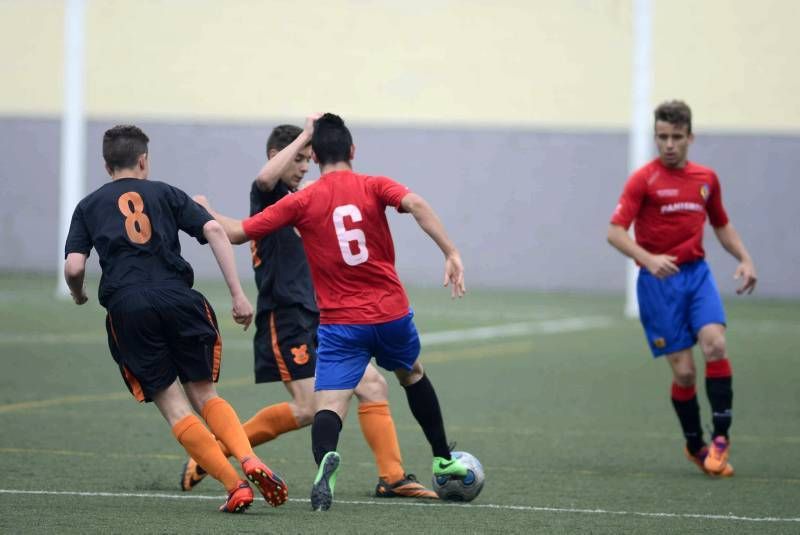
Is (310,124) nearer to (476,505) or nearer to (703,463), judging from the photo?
(476,505)

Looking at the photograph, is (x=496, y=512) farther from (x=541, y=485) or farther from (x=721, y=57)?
(x=721, y=57)

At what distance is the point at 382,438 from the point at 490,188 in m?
20.1

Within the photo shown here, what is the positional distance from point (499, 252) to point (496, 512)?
2042 cm

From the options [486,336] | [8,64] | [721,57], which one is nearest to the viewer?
[486,336]

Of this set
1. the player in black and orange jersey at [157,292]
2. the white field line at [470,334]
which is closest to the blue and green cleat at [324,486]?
the player in black and orange jersey at [157,292]

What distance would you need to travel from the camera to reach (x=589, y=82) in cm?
2636

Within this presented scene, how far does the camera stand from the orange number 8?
6.39 metres

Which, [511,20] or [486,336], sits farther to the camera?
[511,20]

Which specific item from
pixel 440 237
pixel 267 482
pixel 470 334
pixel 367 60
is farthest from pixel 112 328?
pixel 367 60

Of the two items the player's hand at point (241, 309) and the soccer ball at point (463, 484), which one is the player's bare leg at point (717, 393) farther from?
the player's hand at point (241, 309)

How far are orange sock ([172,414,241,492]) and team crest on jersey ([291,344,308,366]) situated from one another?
4.04 ft

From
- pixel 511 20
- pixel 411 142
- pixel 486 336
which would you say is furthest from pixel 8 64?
pixel 486 336

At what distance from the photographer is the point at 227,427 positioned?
6.47 metres

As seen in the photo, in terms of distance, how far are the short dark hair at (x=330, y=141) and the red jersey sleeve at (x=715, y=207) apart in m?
2.93
